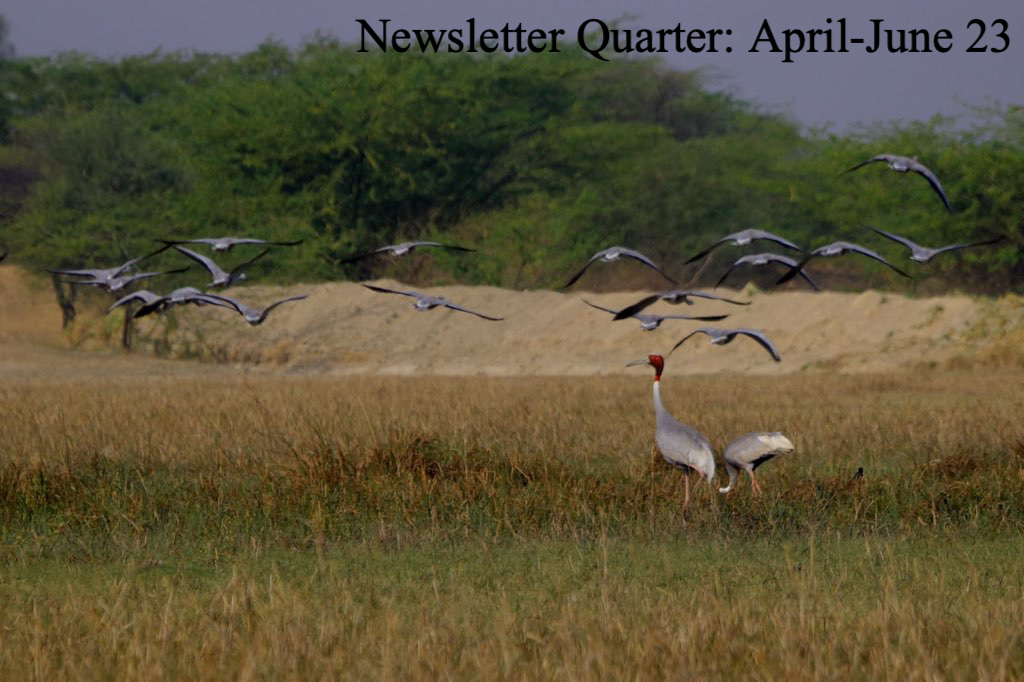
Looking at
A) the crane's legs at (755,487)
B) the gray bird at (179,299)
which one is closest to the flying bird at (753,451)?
the crane's legs at (755,487)

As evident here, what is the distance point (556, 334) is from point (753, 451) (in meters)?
22.8

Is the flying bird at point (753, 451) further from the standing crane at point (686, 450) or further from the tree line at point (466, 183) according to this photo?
the tree line at point (466, 183)

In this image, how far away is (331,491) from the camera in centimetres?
952

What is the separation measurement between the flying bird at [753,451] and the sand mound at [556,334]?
1578cm

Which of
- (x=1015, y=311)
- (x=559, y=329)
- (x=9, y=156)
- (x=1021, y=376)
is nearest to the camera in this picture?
(x=1021, y=376)

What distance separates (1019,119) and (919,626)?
→ 32596 mm

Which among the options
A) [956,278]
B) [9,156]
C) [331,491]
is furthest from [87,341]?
[331,491]

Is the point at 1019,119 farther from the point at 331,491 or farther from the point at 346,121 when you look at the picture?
the point at 331,491

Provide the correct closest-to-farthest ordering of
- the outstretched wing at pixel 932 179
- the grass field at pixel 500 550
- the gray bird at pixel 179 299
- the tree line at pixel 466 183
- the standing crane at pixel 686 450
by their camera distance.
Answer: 1. the grass field at pixel 500 550
2. the standing crane at pixel 686 450
3. the outstretched wing at pixel 932 179
4. the gray bird at pixel 179 299
5. the tree line at pixel 466 183

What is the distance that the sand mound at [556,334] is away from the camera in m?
26.2

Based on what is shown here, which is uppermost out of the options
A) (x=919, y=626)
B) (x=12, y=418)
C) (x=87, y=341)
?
(x=919, y=626)

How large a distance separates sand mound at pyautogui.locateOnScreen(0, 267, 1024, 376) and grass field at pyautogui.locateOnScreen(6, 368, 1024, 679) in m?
11.6

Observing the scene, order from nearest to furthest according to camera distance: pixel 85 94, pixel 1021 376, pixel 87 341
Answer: pixel 1021 376 → pixel 87 341 → pixel 85 94

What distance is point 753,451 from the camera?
9.09m
